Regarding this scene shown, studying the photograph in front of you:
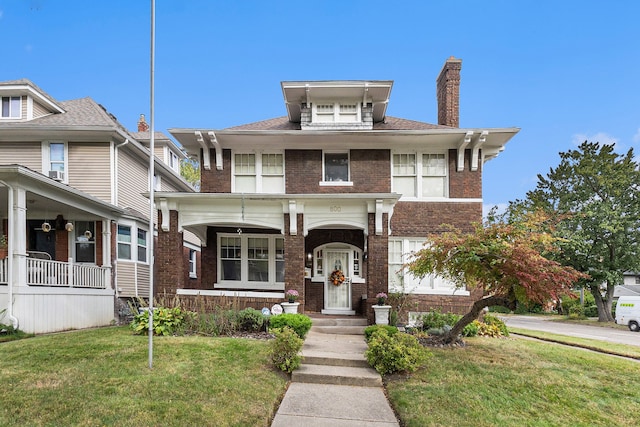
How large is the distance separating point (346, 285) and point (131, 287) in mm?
7705

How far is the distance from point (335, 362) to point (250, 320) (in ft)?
9.37

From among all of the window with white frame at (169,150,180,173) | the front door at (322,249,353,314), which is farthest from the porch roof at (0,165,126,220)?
the front door at (322,249,353,314)

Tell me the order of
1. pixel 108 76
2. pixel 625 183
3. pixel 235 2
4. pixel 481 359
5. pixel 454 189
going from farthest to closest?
pixel 625 183, pixel 108 76, pixel 454 189, pixel 235 2, pixel 481 359

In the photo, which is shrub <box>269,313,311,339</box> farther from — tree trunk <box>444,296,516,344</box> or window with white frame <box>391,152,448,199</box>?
window with white frame <box>391,152,448,199</box>

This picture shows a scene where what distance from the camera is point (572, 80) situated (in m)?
17.4

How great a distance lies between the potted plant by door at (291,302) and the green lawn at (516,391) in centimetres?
354

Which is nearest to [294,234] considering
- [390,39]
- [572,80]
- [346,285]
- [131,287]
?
[346,285]

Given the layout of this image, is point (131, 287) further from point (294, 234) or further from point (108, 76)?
point (108, 76)

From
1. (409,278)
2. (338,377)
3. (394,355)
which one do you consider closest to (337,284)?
(409,278)

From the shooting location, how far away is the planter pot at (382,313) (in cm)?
941

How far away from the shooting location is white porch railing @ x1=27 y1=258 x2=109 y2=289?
9586 mm

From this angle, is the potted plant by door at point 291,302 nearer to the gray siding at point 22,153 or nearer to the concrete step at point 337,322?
the concrete step at point 337,322

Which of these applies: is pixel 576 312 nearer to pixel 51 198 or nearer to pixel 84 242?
pixel 84 242

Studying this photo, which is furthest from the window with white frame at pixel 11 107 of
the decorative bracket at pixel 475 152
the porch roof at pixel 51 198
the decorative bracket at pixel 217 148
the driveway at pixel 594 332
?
the driveway at pixel 594 332
